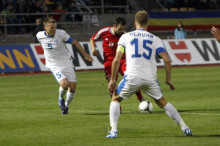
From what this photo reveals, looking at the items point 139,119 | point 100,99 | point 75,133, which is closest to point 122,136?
point 75,133

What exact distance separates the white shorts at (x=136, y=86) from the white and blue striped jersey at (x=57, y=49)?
163 inches

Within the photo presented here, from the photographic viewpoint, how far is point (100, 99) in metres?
17.1

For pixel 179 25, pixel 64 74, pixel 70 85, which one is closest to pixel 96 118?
pixel 70 85

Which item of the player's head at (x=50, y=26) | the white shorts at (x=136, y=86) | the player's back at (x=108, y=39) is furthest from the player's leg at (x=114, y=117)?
the player's back at (x=108, y=39)

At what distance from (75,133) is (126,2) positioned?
2820cm

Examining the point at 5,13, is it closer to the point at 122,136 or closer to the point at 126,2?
the point at 126,2

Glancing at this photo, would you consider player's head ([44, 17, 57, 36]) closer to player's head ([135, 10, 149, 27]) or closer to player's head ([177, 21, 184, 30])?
player's head ([135, 10, 149, 27])

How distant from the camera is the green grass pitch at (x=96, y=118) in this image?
394 inches

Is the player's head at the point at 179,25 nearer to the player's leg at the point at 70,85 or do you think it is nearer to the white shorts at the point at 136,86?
the player's leg at the point at 70,85

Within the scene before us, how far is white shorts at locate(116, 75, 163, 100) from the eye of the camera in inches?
387

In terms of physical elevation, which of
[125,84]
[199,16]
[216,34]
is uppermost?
[216,34]

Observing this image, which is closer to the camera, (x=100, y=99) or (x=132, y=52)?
(x=132, y=52)

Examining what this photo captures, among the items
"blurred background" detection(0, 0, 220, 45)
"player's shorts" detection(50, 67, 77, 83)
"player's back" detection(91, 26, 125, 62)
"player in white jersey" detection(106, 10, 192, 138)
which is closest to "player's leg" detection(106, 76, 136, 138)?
"player in white jersey" detection(106, 10, 192, 138)

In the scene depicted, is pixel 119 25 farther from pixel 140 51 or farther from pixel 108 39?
pixel 140 51
